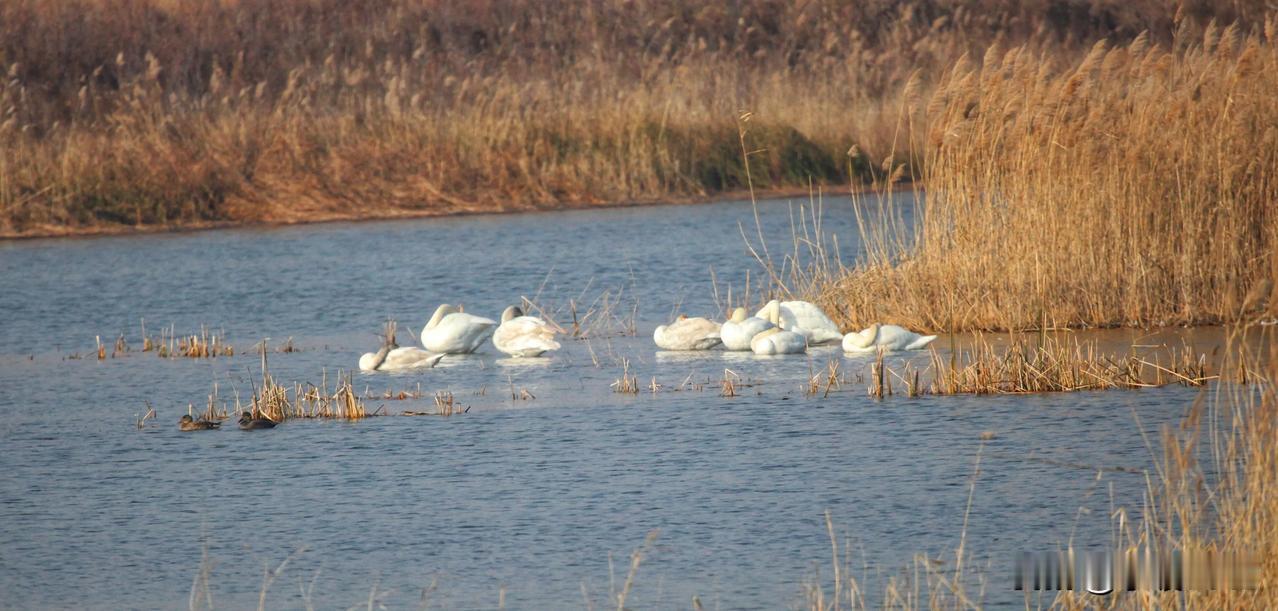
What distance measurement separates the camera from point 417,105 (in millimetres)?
22516

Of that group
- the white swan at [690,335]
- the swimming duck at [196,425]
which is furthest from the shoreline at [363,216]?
the swimming duck at [196,425]

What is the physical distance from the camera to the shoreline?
20.6 m

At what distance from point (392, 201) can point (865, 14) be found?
10337 millimetres

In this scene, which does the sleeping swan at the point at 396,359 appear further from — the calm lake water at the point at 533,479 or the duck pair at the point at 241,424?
the duck pair at the point at 241,424

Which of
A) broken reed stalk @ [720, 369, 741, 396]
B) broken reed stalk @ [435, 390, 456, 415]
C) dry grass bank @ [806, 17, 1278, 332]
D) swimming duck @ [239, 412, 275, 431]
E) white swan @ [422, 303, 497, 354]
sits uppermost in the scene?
dry grass bank @ [806, 17, 1278, 332]

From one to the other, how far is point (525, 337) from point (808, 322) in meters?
1.84

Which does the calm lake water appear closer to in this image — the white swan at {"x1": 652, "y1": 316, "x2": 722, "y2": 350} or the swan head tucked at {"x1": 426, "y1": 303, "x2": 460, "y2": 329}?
the white swan at {"x1": 652, "y1": 316, "x2": 722, "y2": 350}

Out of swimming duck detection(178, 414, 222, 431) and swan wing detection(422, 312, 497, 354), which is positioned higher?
swan wing detection(422, 312, 497, 354)

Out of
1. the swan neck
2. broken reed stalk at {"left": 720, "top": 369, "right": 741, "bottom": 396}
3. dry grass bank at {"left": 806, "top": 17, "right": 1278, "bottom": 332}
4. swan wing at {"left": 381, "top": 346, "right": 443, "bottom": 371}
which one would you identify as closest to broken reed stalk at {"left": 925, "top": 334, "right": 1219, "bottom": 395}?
broken reed stalk at {"left": 720, "top": 369, "right": 741, "bottom": 396}

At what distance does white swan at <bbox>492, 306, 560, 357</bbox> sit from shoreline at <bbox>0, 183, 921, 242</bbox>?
964 centimetres

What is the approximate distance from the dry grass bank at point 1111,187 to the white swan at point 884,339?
0.37m

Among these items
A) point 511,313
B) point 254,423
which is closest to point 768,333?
point 511,313

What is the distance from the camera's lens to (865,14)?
96.0 feet

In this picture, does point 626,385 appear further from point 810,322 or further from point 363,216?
point 363,216
